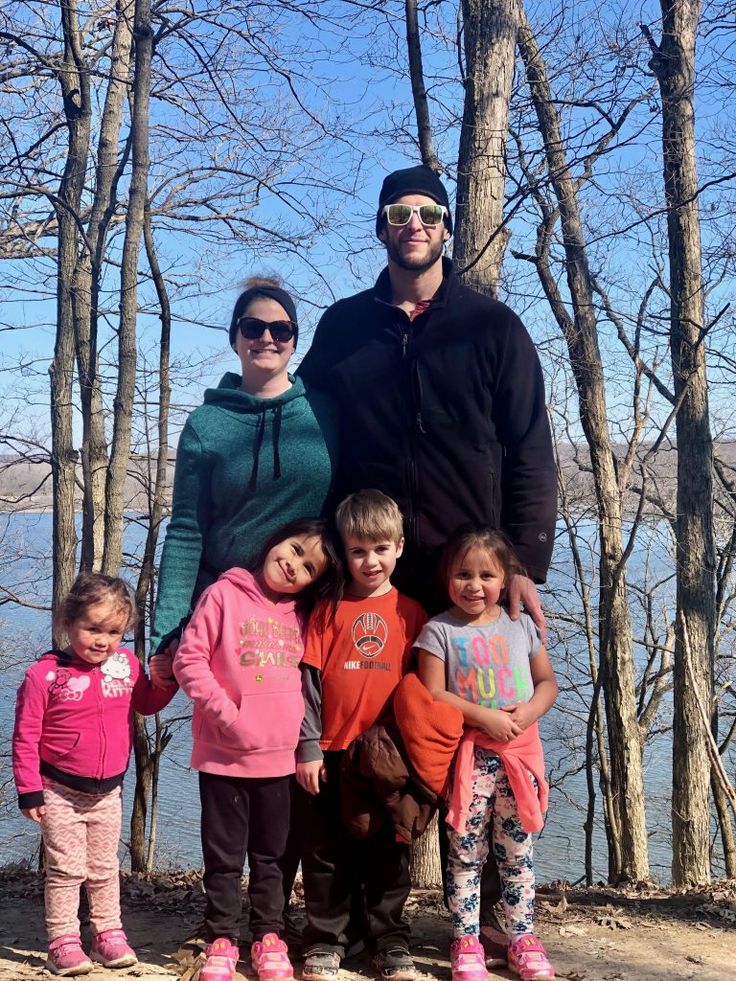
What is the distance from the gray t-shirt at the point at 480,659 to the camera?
3.01m

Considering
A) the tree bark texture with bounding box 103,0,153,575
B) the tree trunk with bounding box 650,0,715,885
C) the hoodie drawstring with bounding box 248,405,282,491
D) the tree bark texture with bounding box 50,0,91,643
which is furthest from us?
the tree bark texture with bounding box 50,0,91,643

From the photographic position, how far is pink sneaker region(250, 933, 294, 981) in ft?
9.64

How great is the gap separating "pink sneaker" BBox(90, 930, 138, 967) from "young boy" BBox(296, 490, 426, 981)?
2.23 feet

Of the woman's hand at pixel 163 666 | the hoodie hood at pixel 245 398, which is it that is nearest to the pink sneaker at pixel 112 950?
the woman's hand at pixel 163 666

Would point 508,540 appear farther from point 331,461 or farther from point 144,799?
point 144,799

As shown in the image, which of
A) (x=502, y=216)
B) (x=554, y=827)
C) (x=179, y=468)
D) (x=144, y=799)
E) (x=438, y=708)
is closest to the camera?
(x=438, y=708)

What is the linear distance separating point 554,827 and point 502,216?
13.9 meters

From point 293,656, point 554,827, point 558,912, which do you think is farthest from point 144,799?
point 554,827

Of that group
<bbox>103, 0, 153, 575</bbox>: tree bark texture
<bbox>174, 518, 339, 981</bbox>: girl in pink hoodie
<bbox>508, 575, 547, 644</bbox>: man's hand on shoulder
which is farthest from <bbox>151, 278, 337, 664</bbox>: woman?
<bbox>103, 0, 153, 575</bbox>: tree bark texture

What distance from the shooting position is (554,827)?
53.5ft

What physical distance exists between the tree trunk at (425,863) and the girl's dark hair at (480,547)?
203 centimetres

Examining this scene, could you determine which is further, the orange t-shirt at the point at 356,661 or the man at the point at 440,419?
the man at the point at 440,419

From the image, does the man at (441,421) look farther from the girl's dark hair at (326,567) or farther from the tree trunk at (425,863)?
the tree trunk at (425,863)

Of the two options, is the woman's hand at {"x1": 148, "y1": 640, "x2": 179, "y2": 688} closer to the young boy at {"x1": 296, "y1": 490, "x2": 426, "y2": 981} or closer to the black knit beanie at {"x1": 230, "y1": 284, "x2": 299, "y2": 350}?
the young boy at {"x1": 296, "y1": 490, "x2": 426, "y2": 981}
